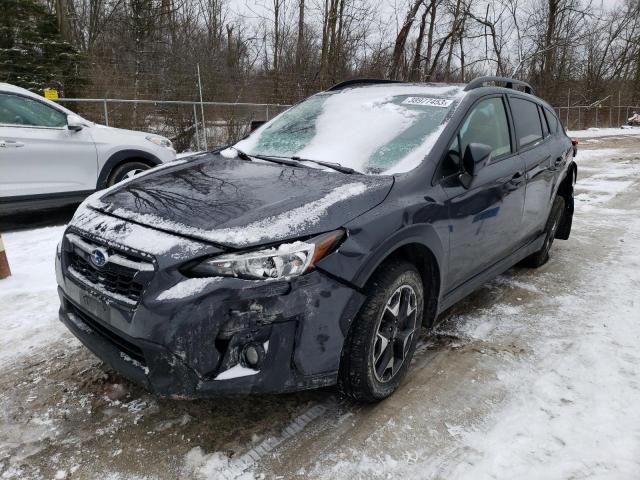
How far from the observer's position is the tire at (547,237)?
468 centimetres

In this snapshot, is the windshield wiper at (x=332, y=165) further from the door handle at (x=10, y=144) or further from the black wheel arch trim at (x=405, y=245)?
the door handle at (x=10, y=144)

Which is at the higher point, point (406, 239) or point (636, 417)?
point (406, 239)

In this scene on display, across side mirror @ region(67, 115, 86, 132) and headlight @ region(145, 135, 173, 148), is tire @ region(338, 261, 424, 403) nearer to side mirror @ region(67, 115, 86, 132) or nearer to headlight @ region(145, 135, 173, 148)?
side mirror @ region(67, 115, 86, 132)

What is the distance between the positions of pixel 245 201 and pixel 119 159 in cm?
481

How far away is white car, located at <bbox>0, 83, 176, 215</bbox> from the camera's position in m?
5.68

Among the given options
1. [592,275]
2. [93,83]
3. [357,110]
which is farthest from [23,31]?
[592,275]

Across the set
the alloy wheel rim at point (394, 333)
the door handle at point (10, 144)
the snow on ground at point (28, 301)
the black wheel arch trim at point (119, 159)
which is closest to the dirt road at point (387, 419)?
the snow on ground at point (28, 301)

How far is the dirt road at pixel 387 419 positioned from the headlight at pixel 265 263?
865 millimetres

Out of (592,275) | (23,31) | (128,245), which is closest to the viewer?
(128,245)

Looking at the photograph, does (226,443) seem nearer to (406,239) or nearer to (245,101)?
(406,239)

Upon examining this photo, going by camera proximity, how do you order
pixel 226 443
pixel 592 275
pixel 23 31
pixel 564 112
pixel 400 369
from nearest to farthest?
pixel 226 443
pixel 400 369
pixel 592 275
pixel 23 31
pixel 564 112

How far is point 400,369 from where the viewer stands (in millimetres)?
2717

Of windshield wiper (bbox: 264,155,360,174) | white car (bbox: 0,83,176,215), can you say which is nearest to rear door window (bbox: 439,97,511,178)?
windshield wiper (bbox: 264,155,360,174)

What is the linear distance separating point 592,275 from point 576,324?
129 centimetres
